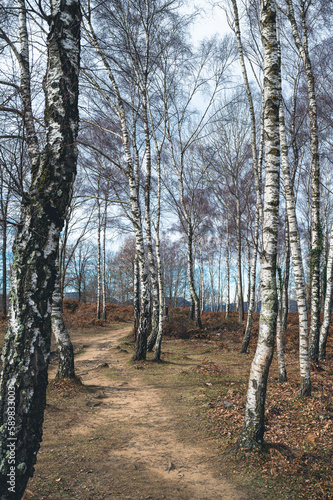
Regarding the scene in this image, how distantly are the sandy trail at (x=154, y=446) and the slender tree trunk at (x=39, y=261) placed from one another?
59.6 inches

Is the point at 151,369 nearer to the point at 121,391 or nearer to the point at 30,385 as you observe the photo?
the point at 121,391

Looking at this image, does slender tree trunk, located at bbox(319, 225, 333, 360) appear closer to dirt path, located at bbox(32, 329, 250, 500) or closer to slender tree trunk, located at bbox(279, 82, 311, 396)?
slender tree trunk, located at bbox(279, 82, 311, 396)

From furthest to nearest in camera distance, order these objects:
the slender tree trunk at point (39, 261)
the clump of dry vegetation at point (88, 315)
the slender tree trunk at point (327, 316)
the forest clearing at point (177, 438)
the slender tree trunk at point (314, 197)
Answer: the clump of dry vegetation at point (88, 315)
the slender tree trunk at point (327, 316)
the slender tree trunk at point (314, 197)
the forest clearing at point (177, 438)
the slender tree trunk at point (39, 261)

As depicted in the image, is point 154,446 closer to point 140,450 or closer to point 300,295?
point 140,450

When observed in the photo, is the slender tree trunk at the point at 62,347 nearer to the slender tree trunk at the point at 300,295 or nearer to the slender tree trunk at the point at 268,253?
the slender tree trunk at the point at 268,253

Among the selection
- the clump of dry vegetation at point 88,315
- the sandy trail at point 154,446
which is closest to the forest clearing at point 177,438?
the sandy trail at point 154,446

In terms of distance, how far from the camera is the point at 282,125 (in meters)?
6.60

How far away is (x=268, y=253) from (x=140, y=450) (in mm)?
3339

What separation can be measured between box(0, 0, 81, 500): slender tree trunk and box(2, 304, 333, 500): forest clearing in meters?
1.23

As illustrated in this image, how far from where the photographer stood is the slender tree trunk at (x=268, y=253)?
3.78m

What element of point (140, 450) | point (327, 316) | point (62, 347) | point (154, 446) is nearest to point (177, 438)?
point (154, 446)

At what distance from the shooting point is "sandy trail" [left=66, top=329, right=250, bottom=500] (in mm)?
3303

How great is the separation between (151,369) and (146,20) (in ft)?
34.8

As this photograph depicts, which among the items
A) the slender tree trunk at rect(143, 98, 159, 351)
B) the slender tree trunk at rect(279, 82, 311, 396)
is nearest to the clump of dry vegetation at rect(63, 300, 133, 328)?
the slender tree trunk at rect(143, 98, 159, 351)
